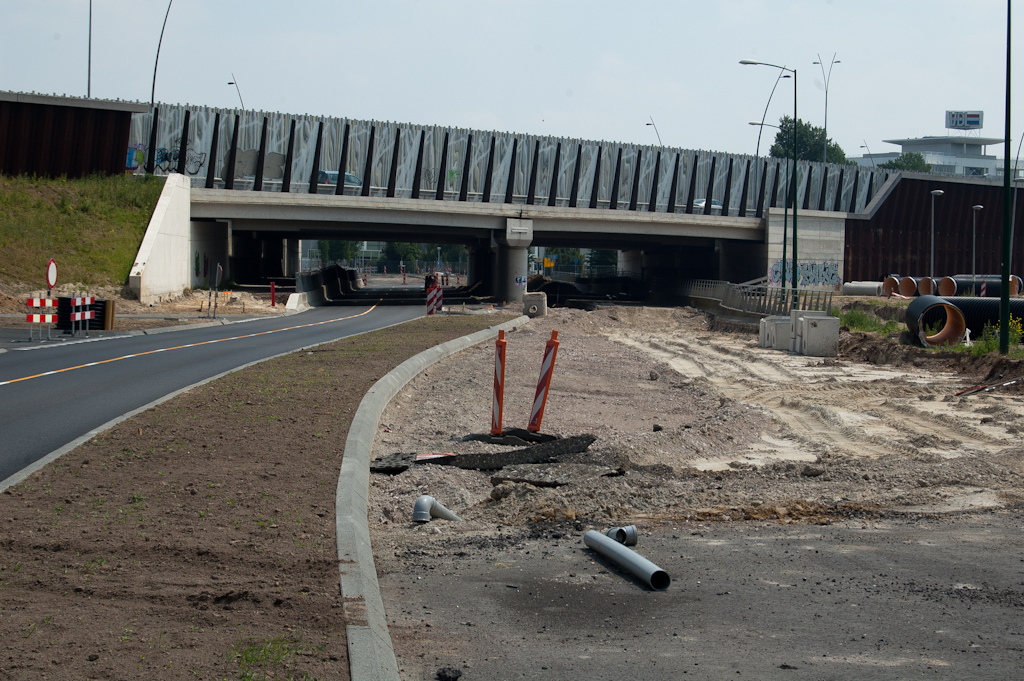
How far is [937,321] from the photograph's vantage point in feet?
84.5

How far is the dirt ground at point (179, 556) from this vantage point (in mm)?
4125

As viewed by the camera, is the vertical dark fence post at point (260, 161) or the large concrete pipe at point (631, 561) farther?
the vertical dark fence post at point (260, 161)

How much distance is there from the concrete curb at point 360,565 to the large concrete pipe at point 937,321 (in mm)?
18805

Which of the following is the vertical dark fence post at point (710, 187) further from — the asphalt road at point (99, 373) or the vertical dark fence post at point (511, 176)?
the asphalt road at point (99, 373)

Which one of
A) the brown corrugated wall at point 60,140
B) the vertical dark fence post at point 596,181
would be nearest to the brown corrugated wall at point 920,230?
the vertical dark fence post at point 596,181

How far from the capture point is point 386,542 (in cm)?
687

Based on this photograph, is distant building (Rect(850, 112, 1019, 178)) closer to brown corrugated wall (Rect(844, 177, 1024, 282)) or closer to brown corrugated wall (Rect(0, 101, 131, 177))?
brown corrugated wall (Rect(844, 177, 1024, 282))

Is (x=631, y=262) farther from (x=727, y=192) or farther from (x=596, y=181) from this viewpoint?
(x=596, y=181)

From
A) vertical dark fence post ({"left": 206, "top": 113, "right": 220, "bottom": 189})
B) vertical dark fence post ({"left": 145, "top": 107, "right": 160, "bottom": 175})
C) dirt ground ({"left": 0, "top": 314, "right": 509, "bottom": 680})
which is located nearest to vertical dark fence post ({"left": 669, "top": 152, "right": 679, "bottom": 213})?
vertical dark fence post ({"left": 206, "top": 113, "right": 220, "bottom": 189})

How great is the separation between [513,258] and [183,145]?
2093cm

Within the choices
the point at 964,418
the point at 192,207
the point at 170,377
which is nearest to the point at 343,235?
the point at 192,207

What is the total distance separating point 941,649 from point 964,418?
10.7 m

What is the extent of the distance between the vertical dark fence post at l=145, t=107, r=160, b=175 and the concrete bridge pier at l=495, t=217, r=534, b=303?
69.3 ft

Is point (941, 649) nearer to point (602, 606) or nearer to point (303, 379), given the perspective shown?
point (602, 606)
